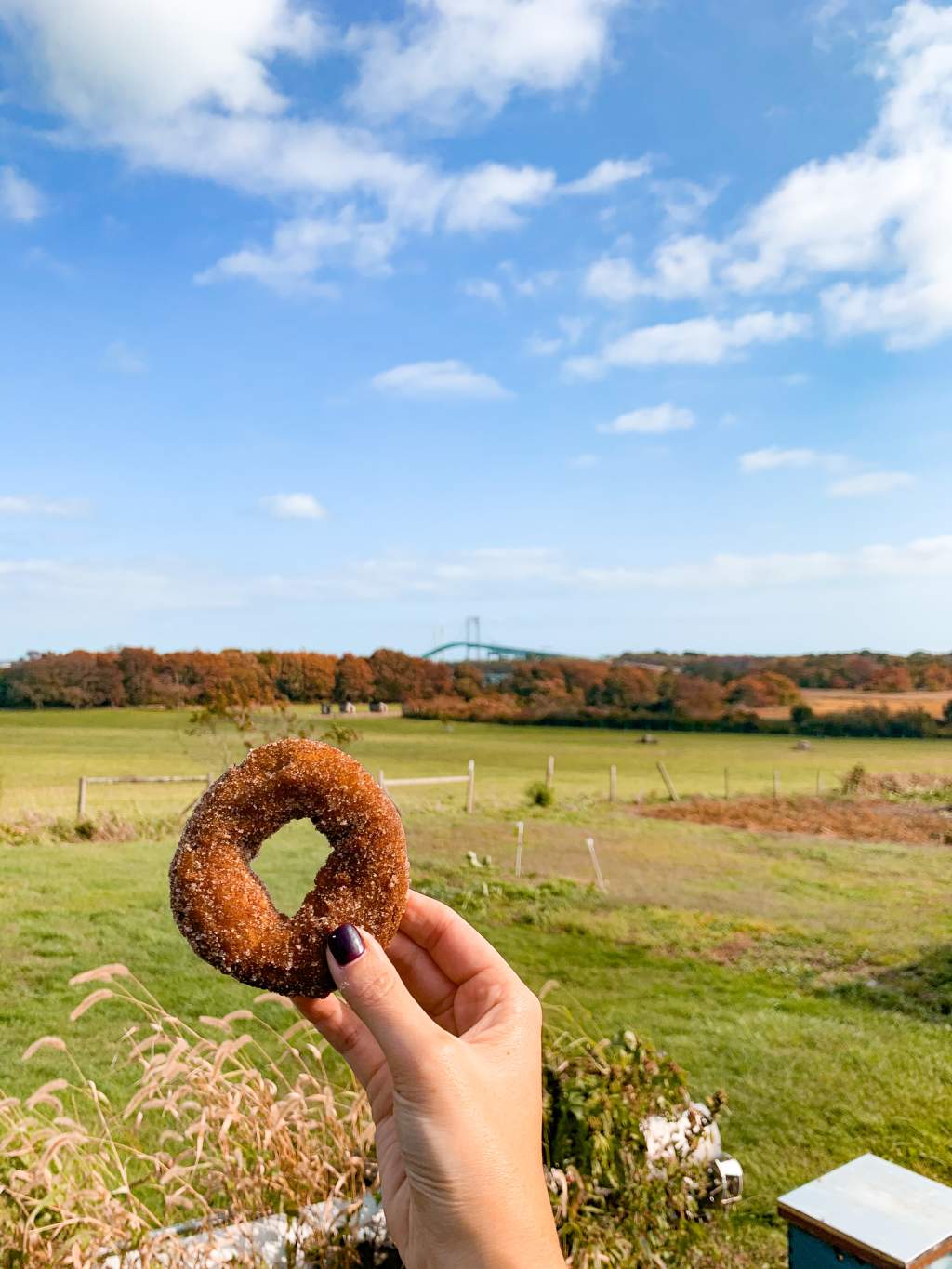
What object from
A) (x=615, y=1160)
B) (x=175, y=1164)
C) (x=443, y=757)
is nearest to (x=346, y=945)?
(x=175, y=1164)

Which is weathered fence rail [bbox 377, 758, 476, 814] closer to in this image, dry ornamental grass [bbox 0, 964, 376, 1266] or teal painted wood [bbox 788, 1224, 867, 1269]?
dry ornamental grass [bbox 0, 964, 376, 1266]

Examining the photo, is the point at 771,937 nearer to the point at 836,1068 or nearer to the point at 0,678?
the point at 836,1068

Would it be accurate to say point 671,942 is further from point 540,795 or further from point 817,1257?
point 540,795

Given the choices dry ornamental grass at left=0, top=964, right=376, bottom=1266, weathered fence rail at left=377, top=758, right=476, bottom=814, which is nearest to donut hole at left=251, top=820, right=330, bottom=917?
weathered fence rail at left=377, top=758, right=476, bottom=814

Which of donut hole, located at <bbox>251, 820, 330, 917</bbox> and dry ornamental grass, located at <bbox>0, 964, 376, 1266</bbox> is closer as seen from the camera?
dry ornamental grass, located at <bbox>0, 964, 376, 1266</bbox>

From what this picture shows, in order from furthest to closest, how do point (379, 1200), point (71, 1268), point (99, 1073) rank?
point (99, 1073)
point (379, 1200)
point (71, 1268)

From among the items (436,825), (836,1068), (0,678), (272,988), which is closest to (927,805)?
(436,825)
